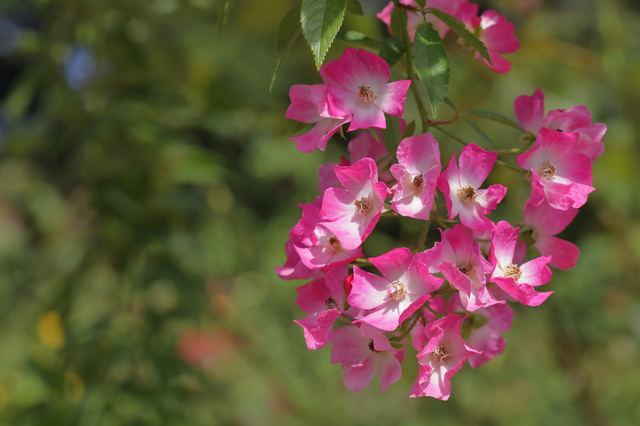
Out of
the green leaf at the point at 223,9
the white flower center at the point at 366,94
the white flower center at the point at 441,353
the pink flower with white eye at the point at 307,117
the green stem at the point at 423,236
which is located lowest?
the white flower center at the point at 441,353

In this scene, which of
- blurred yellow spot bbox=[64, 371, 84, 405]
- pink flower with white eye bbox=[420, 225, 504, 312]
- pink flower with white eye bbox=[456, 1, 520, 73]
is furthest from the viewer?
blurred yellow spot bbox=[64, 371, 84, 405]

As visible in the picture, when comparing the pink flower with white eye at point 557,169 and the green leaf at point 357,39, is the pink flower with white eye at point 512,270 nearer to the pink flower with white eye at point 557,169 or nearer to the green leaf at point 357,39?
the pink flower with white eye at point 557,169

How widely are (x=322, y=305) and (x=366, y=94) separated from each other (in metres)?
0.15

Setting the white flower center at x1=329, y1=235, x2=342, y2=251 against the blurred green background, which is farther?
the blurred green background

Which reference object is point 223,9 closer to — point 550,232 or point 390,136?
point 390,136

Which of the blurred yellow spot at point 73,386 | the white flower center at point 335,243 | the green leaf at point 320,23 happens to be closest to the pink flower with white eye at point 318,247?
the white flower center at point 335,243

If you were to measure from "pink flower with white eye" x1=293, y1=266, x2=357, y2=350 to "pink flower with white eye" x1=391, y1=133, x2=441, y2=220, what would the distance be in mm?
65

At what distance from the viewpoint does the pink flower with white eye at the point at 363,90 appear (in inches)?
11.1

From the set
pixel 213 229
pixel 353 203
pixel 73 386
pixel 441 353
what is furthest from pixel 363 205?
pixel 213 229

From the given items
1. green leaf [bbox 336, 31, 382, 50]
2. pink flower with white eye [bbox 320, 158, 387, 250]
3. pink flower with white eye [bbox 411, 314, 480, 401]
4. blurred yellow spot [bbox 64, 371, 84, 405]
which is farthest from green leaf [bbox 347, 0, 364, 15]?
blurred yellow spot [bbox 64, 371, 84, 405]

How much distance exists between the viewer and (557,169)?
0.31 metres

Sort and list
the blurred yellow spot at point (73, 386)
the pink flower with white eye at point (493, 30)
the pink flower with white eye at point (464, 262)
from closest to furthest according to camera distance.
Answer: the pink flower with white eye at point (464, 262), the pink flower with white eye at point (493, 30), the blurred yellow spot at point (73, 386)

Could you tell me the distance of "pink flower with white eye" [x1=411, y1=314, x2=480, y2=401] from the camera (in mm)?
277

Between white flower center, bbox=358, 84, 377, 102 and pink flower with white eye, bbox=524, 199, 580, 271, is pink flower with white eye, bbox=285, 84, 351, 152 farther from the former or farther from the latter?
pink flower with white eye, bbox=524, 199, 580, 271
